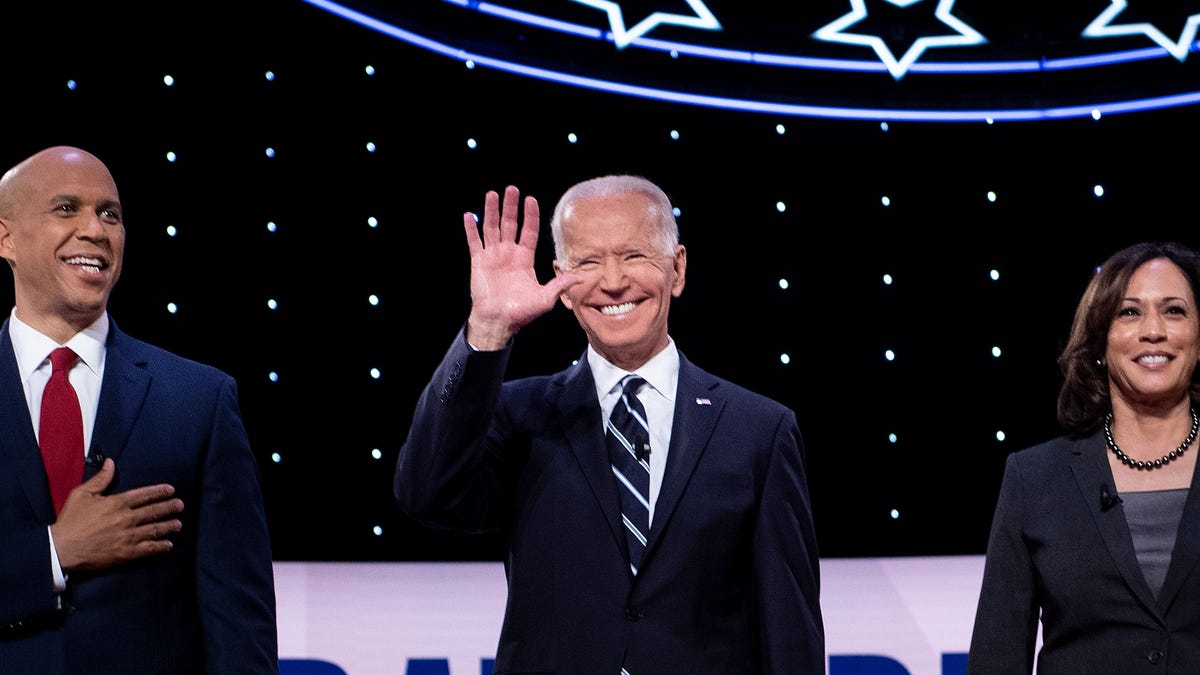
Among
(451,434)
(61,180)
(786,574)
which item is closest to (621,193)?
(451,434)

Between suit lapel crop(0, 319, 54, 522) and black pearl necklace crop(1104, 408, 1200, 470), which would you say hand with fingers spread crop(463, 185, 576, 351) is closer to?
suit lapel crop(0, 319, 54, 522)

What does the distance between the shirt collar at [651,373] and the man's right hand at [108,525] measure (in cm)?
76

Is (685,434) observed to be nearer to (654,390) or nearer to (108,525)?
(654,390)

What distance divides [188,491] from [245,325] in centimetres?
167

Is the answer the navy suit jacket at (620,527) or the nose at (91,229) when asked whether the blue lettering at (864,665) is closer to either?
the navy suit jacket at (620,527)

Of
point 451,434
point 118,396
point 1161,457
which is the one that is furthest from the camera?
point 1161,457

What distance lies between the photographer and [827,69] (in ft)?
13.8

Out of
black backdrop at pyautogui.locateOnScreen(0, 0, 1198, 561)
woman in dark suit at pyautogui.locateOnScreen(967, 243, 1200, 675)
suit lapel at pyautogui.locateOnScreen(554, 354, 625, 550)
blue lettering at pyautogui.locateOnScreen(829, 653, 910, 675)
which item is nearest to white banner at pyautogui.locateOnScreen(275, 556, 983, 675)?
blue lettering at pyautogui.locateOnScreen(829, 653, 910, 675)

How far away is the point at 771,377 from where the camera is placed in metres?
4.19

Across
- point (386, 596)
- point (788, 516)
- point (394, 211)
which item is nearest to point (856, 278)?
point (394, 211)

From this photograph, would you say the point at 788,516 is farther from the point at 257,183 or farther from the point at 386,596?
the point at 257,183

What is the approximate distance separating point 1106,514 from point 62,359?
6.37ft

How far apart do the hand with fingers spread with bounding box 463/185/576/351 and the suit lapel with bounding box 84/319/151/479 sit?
0.66 metres

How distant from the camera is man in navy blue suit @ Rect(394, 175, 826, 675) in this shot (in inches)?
87.1
